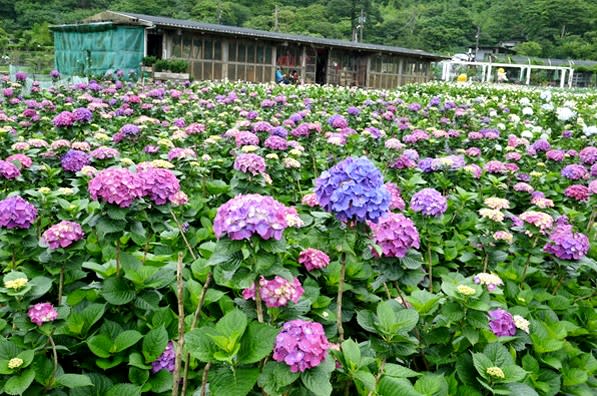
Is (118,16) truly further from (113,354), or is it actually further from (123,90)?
(113,354)

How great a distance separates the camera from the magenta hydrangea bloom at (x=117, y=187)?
1730 mm

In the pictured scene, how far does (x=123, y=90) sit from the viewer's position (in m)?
8.77

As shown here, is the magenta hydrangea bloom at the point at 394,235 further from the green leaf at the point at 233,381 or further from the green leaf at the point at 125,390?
the green leaf at the point at 125,390

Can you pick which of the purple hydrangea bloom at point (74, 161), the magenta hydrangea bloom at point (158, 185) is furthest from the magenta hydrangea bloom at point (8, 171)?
the magenta hydrangea bloom at point (158, 185)

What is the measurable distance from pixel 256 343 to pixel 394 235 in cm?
68

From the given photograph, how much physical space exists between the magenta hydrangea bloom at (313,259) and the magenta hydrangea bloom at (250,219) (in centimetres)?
80

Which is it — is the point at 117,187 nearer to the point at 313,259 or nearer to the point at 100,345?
the point at 100,345

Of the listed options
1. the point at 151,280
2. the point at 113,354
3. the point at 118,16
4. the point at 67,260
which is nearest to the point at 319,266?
the point at 151,280

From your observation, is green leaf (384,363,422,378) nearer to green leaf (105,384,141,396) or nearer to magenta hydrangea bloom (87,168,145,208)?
green leaf (105,384,141,396)

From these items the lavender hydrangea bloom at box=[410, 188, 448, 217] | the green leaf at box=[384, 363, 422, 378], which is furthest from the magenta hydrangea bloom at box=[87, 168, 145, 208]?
the lavender hydrangea bloom at box=[410, 188, 448, 217]

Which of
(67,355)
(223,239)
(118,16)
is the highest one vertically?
(118,16)

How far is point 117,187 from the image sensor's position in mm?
1729

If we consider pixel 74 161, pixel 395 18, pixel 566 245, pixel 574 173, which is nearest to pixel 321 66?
pixel 574 173

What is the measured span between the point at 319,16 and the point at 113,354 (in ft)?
179
